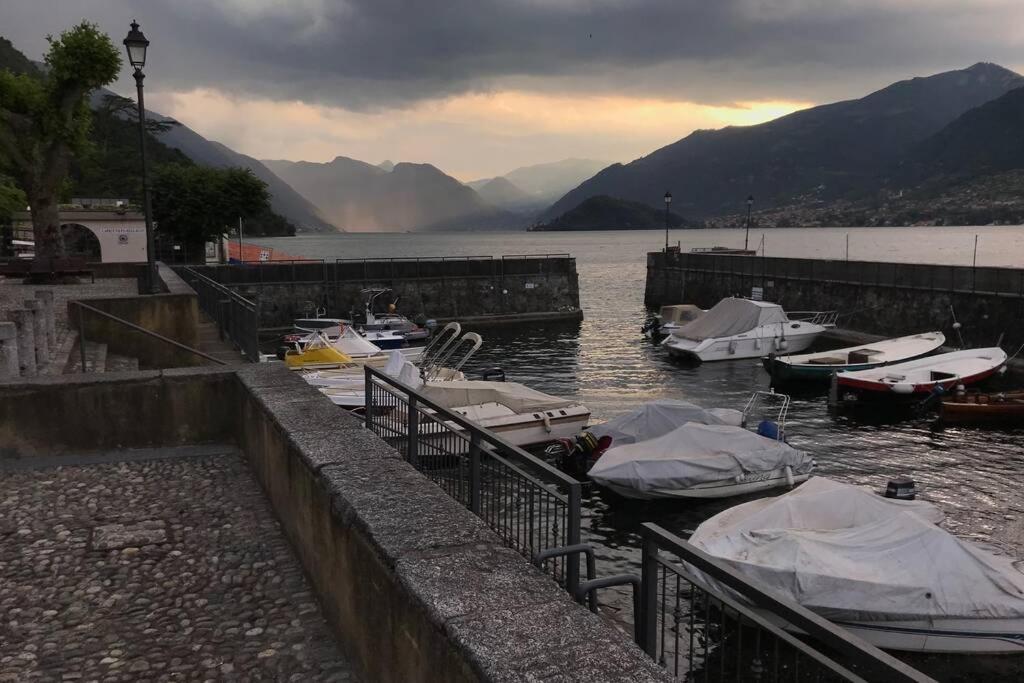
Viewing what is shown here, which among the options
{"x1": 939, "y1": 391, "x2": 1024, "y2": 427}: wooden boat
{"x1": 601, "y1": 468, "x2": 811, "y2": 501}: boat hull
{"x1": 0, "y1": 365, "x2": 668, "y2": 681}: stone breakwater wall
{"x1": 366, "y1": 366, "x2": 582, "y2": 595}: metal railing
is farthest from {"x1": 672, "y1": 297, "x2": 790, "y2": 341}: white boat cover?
{"x1": 0, "y1": 365, "x2": 668, "y2": 681}: stone breakwater wall

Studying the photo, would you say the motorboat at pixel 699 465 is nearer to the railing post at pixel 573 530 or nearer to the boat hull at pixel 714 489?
the boat hull at pixel 714 489

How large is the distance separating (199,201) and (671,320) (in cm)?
3378

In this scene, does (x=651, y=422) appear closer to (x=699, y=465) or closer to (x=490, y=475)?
(x=699, y=465)

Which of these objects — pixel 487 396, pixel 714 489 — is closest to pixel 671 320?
pixel 487 396

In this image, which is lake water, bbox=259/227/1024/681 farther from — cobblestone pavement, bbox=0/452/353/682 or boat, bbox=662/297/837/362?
cobblestone pavement, bbox=0/452/353/682

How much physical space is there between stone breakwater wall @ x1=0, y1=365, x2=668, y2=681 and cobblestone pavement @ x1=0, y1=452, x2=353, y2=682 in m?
0.25

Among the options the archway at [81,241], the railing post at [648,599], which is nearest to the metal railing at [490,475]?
the railing post at [648,599]

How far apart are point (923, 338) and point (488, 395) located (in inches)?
947

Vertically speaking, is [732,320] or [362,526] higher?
[362,526]

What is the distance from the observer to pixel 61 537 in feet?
19.1

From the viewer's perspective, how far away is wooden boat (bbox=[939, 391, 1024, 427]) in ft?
80.6

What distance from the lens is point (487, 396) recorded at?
2050 centimetres

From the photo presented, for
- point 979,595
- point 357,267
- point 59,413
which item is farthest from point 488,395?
point 357,267

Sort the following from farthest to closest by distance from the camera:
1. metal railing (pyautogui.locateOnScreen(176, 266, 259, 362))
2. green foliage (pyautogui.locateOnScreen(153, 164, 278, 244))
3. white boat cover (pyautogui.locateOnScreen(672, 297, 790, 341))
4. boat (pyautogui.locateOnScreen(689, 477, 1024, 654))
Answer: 1. green foliage (pyautogui.locateOnScreen(153, 164, 278, 244))
2. white boat cover (pyautogui.locateOnScreen(672, 297, 790, 341))
3. metal railing (pyautogui.locateOnScreen(176, 266, 259, 362))
4. boat (pyautogui.locateOnScreen(689, 477, 1024, 654))
